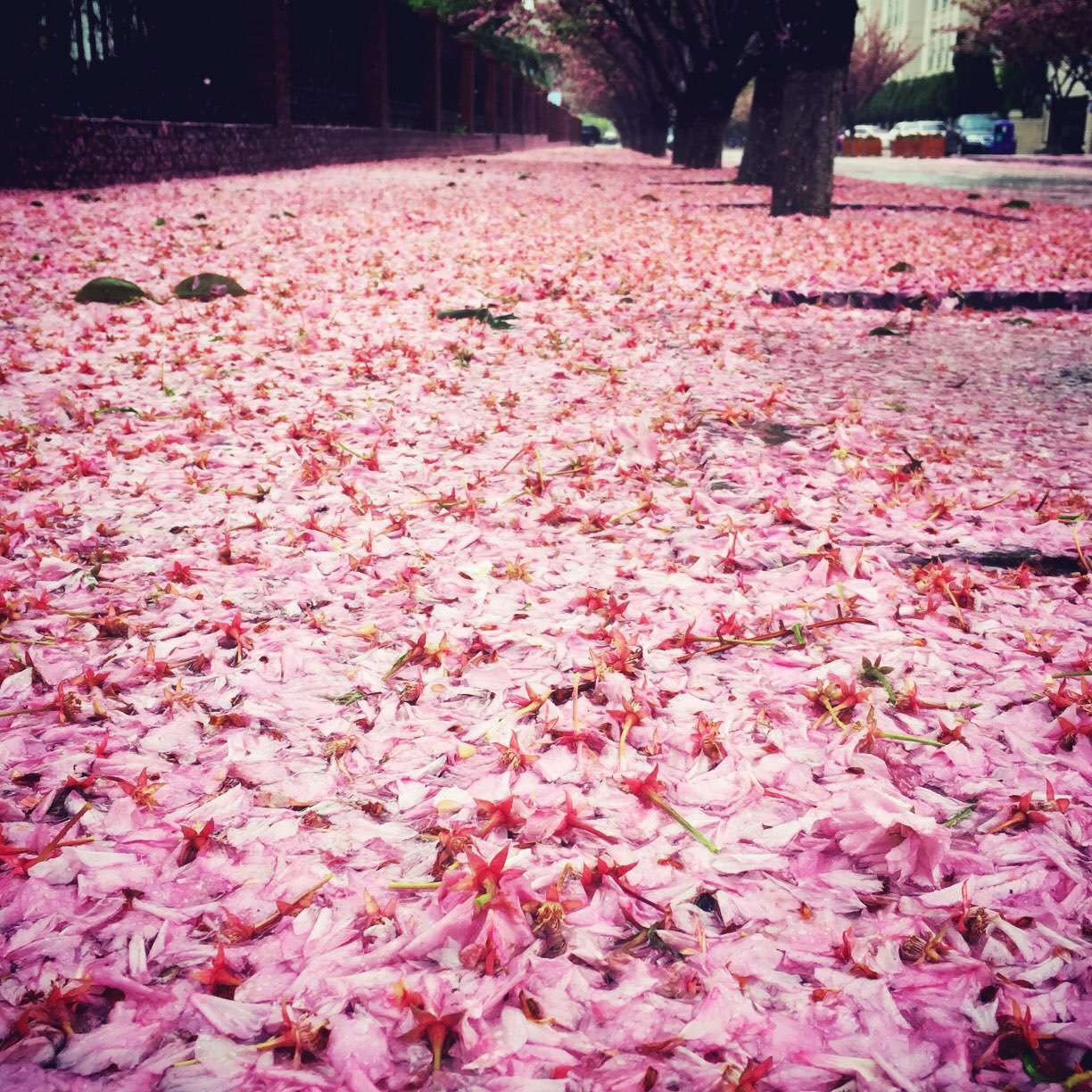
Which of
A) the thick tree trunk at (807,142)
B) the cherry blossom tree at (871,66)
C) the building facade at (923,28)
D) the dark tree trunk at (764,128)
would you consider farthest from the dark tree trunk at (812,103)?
the building facade at (923,28)

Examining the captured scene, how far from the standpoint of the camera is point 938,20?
71.1 metres

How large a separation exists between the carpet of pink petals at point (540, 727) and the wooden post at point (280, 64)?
12038mm

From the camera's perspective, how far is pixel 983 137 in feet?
136

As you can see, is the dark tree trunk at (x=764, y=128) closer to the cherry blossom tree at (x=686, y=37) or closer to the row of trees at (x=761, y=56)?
the row of trees at (x=761, y=56)

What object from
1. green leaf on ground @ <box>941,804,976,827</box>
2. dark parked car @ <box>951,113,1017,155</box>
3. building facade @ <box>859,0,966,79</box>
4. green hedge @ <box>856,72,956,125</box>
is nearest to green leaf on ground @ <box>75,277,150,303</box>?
green leaf on ground @ <box>941,804,976,827</box>

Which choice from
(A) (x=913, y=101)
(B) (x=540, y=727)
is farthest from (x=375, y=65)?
(A) (x=913, y=101)

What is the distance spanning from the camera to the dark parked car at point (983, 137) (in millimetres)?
40938

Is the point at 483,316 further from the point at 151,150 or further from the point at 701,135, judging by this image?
the point at 701,135

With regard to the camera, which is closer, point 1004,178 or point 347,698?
point 347,698

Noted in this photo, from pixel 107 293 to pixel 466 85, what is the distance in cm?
2512

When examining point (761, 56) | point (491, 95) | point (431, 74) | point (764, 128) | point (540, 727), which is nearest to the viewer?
point (540, 727)

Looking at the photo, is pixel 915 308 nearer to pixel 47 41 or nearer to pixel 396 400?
pixel 396 400

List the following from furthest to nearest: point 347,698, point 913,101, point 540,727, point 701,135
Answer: point 913,101 < point 701,135 < point 347,698 < point 540,727

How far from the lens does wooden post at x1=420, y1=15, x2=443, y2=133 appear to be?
899 inches
